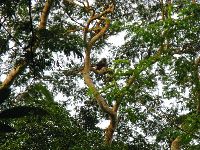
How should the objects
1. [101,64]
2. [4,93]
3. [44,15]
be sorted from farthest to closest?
[101,64] < [44,15] < [4,93]

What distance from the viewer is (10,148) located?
951cm

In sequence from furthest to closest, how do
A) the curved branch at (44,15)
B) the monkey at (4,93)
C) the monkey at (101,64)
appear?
the monkey at (101,64)
the curved branch at (44,15)
the monkey at (4,93)

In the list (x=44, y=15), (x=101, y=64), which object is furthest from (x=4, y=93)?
(x=101, y=64)

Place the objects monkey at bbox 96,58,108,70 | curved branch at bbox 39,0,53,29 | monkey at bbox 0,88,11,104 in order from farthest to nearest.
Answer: monkey at bbox 96,58,108,70 < curved branch at bbox 39,0,53,29 < monkey at bbox 0,88,11,104

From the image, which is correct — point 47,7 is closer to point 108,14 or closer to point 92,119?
point 108,14

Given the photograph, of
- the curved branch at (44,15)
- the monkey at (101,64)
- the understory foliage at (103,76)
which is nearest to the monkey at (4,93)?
the understory foliage at (103,76)

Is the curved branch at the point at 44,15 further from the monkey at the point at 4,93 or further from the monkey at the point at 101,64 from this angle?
the monkey at the point at 4,93

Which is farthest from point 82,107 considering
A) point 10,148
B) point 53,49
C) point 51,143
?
point 53,49

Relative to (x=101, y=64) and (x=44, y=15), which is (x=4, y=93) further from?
(x=101, y=64)

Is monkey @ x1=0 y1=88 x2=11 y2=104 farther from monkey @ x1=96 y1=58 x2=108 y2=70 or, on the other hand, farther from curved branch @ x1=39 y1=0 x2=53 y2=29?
monkey @ x1=96 y1=58 x2=108 y2=70

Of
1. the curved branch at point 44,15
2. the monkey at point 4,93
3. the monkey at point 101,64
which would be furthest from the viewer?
the monkey at point 101,64

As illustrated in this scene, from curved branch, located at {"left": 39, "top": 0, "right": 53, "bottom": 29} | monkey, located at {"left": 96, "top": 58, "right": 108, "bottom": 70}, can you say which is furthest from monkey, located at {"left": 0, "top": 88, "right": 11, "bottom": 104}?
monkey, located at {"left": 96, "top": 58, "right": 108, "bottom": 70}

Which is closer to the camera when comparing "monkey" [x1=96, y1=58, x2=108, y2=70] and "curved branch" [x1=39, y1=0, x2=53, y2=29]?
"curved branch" [x1=39, y1=0, x2=53, y2=29]

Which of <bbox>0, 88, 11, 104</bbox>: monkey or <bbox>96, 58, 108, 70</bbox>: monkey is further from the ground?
<bbox>96, 58, 108, 70</bbox>: monkey
